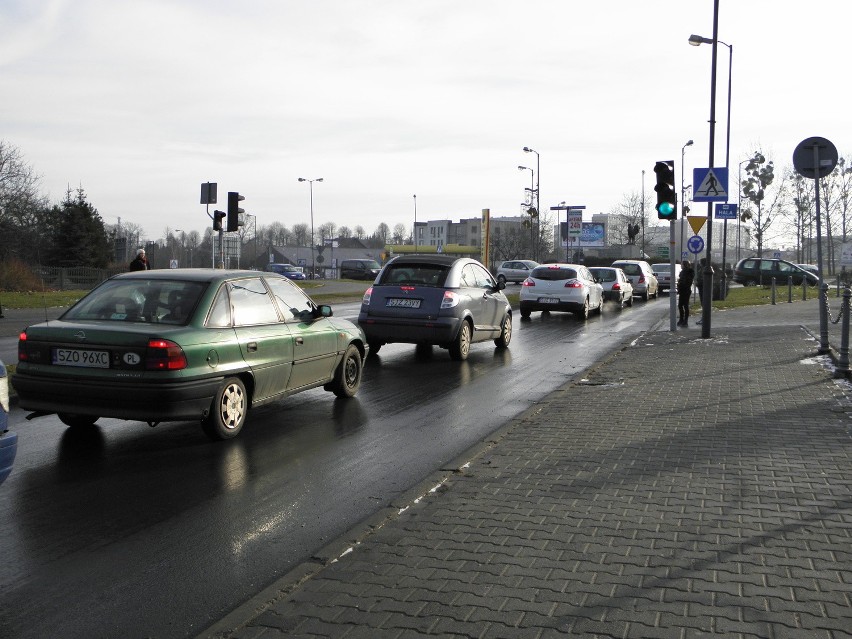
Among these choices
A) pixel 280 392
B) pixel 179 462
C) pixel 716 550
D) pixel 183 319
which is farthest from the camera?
pixel 280 392

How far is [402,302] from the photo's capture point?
45.3ft

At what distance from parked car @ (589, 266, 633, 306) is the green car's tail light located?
993 inches

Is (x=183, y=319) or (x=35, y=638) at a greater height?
(x=183, y=319)

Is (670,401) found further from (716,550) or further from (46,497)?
(46,497)

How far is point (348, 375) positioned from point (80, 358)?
3.68 metres

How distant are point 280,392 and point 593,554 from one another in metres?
4.56

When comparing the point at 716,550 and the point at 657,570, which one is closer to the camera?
the point at 657,570

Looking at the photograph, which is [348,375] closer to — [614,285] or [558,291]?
[558,291]

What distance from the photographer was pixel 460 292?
1409cm

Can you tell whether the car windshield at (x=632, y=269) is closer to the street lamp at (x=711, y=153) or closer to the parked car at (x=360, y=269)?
the street lamp at (x=711, y=153)

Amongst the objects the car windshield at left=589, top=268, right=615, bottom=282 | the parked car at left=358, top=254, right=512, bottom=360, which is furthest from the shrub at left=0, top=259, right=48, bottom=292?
the parked car at left=358, top=254, right=512, bottom=360

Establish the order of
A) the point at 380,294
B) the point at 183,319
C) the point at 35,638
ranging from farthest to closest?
the point at 380,294 → the point at 183,319 → the point at 35,638

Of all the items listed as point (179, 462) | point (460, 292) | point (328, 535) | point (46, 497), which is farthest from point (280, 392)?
point (460, 292)

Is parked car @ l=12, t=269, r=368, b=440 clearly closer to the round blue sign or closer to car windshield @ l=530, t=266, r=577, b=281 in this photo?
car windshield @ l=530, t=266, r=577, b=281
